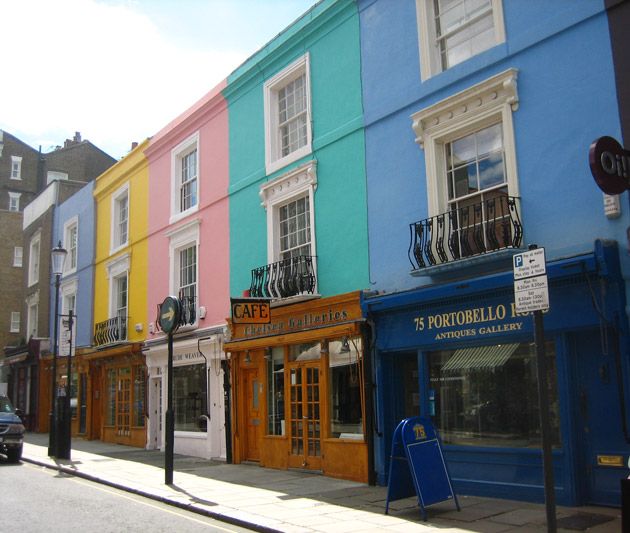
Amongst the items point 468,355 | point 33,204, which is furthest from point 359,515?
point 33,204

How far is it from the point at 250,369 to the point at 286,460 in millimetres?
2508

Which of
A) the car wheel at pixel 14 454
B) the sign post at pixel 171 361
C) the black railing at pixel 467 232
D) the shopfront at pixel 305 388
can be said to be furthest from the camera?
the car wheel at pixel 14 454

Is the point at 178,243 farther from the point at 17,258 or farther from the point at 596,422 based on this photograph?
the point at 17,258

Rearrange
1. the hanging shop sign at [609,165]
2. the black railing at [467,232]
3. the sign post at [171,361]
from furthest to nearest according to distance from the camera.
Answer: the sign post at [171,361] < the black railing at [467,232] < the hanging shop sign at [609,165]

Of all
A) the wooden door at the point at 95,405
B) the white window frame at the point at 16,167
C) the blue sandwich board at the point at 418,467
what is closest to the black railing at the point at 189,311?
the wooden door at the point at 95,405

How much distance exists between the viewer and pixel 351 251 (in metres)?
12.6

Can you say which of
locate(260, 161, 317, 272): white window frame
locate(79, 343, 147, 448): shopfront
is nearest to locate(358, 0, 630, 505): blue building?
locate(260, 161, 317, 272): white window frame

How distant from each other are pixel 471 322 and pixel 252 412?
276 inches

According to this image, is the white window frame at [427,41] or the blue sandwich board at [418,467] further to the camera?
the white window frame at [427,41]

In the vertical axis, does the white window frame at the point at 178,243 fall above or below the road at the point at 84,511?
above

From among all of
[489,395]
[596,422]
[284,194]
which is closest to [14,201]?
[284,194]

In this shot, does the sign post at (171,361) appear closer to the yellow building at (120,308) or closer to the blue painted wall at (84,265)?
the yellow building at (120,308)

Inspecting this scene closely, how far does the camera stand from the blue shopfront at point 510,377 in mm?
8336

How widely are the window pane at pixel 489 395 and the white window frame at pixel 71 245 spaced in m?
18.5
